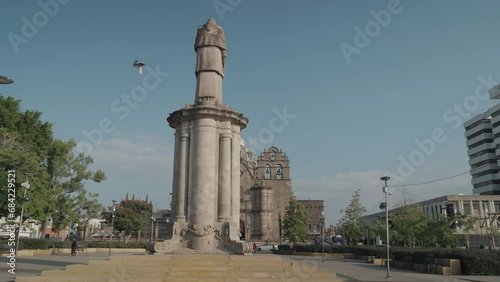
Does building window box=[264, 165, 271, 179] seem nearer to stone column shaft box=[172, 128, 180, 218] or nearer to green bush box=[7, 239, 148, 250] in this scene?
green bush box=[7, 239, 148, 250]

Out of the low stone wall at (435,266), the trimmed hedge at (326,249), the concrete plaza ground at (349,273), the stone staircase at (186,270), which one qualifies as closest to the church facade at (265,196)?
the trimmed hedge at (326,249)

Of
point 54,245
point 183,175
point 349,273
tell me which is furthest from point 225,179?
point 54,245

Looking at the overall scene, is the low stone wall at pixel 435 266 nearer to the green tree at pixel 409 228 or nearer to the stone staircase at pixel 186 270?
the stone staircase at pixel 186 270

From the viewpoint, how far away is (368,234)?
61219mm

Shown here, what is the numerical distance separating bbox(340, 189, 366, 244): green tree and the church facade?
22.7 metres

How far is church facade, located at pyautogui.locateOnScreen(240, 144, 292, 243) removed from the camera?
7888 centimetres

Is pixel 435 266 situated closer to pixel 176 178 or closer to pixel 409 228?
pixel 176 178

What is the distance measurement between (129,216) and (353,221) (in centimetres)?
4207

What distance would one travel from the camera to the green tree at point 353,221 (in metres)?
53.9

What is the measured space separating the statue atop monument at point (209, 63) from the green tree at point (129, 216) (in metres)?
58.8

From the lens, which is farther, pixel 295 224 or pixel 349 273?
pixel 295 224

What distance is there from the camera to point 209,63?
2030 centimetres

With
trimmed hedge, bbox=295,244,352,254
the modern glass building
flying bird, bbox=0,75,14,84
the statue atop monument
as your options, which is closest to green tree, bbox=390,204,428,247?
trimmed hedge, bbox=295,244,352,254

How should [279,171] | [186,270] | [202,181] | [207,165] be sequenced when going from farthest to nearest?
[279,171] < [207,165] < [202,181] < [186,270]
